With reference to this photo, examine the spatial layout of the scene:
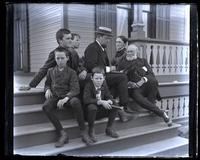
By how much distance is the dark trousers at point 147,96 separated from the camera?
1.54m

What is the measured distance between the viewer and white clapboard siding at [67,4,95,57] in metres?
1.48

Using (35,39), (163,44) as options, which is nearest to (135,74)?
(163,44)

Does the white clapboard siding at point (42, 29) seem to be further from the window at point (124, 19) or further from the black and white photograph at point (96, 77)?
the window at point (124, 19)

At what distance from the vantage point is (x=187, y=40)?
1.53 meters

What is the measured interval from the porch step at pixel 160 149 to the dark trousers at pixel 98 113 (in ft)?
0.75

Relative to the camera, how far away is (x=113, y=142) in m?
1.52

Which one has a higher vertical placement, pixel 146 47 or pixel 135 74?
pixel 146 47

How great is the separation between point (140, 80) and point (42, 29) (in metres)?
0.76

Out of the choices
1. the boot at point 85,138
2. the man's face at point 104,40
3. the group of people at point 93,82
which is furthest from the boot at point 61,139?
the man's face at point 104,40

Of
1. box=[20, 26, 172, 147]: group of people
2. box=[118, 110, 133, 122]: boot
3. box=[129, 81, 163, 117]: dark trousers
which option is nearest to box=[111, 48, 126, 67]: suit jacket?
box=[20, 26, 172, 147]: group of people

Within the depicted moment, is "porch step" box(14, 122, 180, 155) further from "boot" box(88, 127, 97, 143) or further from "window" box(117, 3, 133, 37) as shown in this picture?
"window" box(117, 3, 133, 37)

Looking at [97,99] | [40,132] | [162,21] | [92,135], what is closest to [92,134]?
[92,135]
